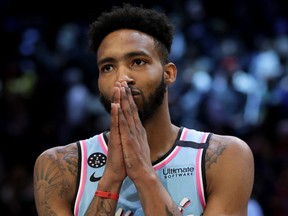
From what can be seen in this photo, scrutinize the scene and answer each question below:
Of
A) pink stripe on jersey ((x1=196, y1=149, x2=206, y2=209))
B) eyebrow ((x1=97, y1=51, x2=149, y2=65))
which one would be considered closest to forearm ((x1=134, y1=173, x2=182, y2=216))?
pink stripe on jersey ((x1=196, y1=149, x2=206, y2=209))

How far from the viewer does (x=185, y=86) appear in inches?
516

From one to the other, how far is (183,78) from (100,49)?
9.40 metres

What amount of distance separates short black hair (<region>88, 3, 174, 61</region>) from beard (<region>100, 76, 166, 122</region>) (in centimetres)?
22

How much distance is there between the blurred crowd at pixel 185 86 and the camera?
10.6 m

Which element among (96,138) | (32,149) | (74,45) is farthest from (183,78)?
(96,138)

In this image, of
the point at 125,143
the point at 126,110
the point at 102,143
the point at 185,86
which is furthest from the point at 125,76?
the point at 185,86

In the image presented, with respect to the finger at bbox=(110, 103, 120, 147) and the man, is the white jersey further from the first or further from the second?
the finger at bbox=(110, 103, 120, 147)

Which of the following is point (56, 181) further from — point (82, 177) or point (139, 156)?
point (139, 156)

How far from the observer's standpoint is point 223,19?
17469mm

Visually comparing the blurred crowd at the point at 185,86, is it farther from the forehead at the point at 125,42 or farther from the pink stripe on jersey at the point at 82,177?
the forehead at the point at 125,42

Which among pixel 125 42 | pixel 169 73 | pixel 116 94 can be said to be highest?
pixel 125 42

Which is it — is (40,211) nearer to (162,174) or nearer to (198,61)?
(162,174)

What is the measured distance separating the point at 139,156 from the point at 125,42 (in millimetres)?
635

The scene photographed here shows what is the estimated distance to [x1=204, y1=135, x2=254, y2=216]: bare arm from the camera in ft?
13.1
